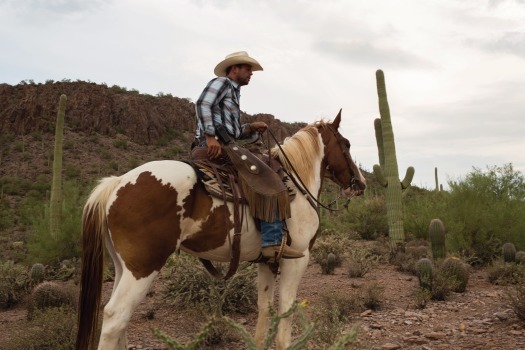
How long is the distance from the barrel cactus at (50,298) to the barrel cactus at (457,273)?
22.2 ft

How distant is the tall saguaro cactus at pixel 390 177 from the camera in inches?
570

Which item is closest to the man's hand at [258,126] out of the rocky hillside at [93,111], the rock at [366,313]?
the rock at [366,313]

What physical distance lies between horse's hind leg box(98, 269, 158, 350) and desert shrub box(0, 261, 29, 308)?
6745mm

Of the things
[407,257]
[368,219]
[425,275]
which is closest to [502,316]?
[425,275]

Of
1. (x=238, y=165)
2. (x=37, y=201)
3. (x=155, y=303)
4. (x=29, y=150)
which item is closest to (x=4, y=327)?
(x=155, y=303)

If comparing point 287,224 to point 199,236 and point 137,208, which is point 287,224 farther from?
point 137,208

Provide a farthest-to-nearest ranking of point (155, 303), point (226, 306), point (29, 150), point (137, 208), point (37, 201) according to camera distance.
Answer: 1. point (29, 150)
2. point (37, 201)
3. point (155, 303)
4. point (226, 306)
5. point (137, 208)

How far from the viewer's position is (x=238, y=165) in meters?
4.56

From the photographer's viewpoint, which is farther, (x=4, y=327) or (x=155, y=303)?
(x=155, y=303)

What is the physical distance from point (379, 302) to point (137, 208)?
211 inches

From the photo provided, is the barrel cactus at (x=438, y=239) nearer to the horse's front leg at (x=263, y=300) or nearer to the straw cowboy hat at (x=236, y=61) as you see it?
the horse's front leg at (x=263, y=300)

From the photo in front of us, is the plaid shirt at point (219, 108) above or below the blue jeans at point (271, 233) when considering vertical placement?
above

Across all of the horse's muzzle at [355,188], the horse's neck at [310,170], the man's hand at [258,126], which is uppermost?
the man's hand at [258,126]

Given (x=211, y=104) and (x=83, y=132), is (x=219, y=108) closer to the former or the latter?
(x=211, y=104)
